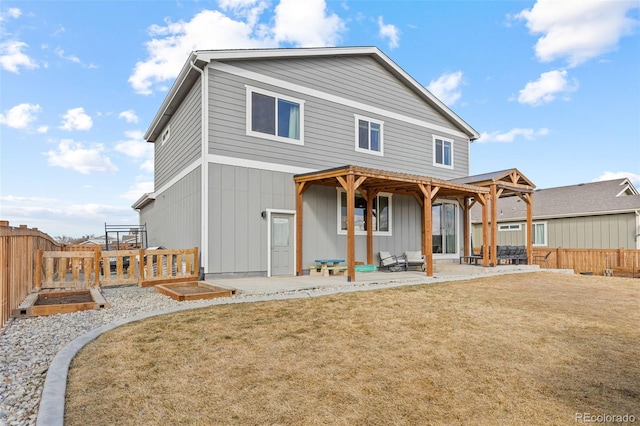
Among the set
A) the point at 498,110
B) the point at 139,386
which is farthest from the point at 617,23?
the point at 139,386

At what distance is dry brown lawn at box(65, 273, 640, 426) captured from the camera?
9.39ft

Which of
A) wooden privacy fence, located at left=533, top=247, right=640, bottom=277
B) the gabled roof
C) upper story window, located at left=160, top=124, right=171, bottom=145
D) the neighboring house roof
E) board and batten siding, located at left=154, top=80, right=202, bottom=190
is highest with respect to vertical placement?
the gabled roof

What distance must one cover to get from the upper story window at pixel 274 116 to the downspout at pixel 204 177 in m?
1.19

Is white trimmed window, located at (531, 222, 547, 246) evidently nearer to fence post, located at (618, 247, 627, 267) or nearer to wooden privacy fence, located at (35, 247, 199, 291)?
fence post, located at (618, 247, 627, 267)

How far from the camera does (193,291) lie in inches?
305

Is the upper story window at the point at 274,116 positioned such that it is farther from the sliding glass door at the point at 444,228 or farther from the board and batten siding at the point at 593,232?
the board and batten siding at the point at 593,232

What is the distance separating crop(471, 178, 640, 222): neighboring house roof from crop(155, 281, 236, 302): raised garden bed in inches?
714

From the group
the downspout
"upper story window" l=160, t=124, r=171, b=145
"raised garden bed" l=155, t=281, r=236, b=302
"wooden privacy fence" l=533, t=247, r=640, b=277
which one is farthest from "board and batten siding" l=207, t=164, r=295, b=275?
"wooden privacy fence" l=533, t=247, r=640, b=277

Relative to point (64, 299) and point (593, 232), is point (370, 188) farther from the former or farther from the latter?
point (593, 232)

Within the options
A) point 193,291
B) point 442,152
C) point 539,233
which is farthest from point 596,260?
point 193,291

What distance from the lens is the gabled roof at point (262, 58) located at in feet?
31.7

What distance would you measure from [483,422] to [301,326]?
3.00 m

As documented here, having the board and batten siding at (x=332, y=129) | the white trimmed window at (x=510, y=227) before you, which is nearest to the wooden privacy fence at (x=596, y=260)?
the white trimmed window at (x=510, y=227)

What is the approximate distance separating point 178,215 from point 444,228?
10305 millimetres
